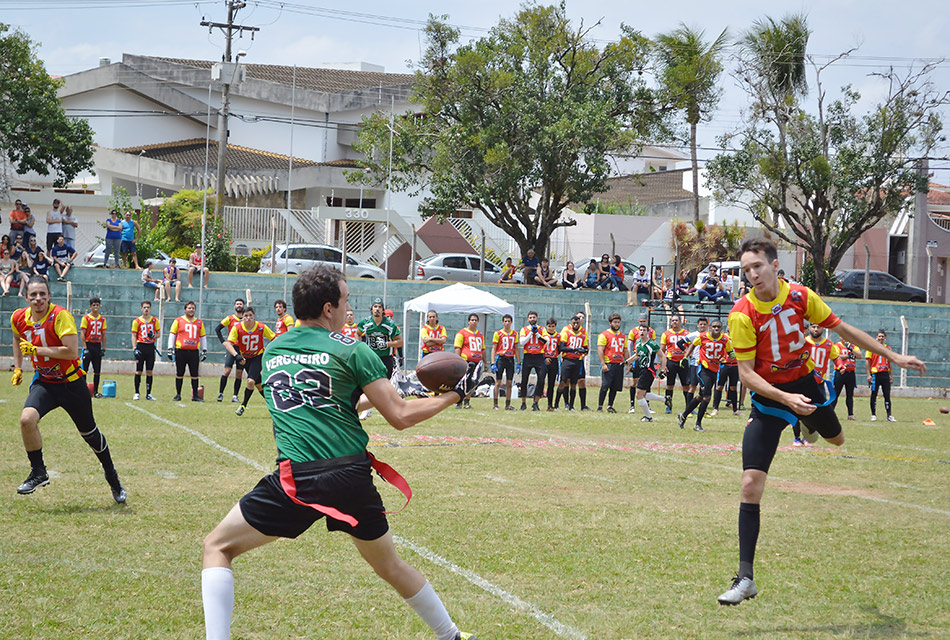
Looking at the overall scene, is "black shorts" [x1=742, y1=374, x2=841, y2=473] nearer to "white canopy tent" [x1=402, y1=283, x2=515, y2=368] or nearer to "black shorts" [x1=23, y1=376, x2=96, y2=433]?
"black shorts" [x1=23, y1=376, x2=96, y2=433]

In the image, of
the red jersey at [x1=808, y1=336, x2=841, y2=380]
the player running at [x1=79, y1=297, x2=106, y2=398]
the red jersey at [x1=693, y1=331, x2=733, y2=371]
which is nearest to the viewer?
the red jersey at [x1=808, y1=336, x2=841, y2=380]

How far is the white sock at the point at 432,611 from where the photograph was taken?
4277mm

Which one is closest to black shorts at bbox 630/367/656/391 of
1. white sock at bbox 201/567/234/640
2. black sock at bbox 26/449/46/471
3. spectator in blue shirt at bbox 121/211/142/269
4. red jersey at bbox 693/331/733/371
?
red jersey at bbox 693/331/733/371

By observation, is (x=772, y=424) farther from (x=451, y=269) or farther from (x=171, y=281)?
(x=451, y=269)

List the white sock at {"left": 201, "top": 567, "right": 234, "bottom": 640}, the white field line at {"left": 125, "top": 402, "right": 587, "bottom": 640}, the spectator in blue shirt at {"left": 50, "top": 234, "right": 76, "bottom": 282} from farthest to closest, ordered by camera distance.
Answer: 1. the spectator in blue shirt at {"left": 50, "top": 234, "right": 76, "bottom": 282}
2. the white field line at {"left": 125, "top": 402, "right": 587, "bottom": 640}
3. the white sock at {"left": 201, "top": 567, "right": 234, "bottom": 640}

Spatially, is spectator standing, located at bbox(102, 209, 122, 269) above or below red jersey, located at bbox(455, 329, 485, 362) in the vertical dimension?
above

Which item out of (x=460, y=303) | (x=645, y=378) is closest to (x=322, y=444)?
(x=645, y=378)

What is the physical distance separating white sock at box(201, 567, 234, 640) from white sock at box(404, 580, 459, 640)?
31.4 inches

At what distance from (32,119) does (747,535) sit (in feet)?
117

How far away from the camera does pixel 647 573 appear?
253 inches

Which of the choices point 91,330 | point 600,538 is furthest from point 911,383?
point 600,538

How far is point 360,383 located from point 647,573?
3.14m

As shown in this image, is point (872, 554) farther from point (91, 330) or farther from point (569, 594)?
point (91, 330)

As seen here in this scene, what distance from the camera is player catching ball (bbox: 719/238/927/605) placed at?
5.99 m
